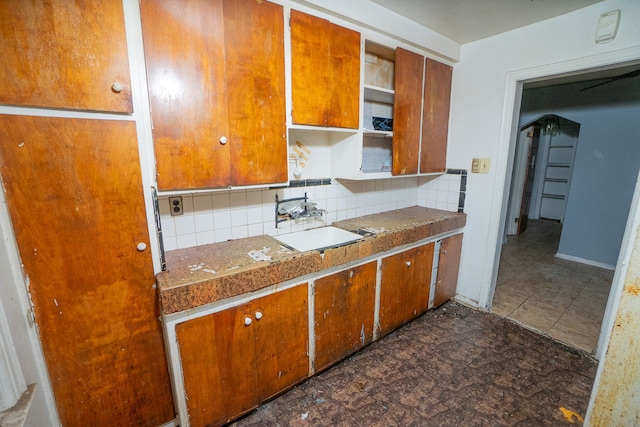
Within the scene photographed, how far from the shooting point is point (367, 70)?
85.0 inches

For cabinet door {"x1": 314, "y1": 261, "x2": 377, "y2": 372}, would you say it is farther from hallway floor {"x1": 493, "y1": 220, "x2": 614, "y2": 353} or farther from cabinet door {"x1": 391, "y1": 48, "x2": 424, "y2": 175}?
hallway floor {"x1": 493, "y1": 220, "x2": 614, "y2": 353}

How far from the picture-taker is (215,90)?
1284mm

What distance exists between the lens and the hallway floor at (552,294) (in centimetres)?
230

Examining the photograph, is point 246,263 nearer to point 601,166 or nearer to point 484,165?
point 484,165

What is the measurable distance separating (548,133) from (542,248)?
293cm

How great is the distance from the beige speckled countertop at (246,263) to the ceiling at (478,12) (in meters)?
1.55

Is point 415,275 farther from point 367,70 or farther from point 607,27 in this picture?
point 607,27

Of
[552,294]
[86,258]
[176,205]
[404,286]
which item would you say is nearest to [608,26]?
[404,286]

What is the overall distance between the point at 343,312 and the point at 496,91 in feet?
7.39

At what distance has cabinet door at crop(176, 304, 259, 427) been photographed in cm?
125

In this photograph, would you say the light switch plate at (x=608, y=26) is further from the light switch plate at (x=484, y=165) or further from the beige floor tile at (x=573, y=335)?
the beige floor tile at (x=573, y=335)

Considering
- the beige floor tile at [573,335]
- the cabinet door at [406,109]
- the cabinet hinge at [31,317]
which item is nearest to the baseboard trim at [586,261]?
the beige floor tile at [573,335]

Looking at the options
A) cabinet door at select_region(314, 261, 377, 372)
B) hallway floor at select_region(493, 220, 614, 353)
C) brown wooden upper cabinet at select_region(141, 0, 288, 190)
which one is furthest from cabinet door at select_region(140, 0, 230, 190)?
hallway floor at select_region(493, 220, 614, 353)

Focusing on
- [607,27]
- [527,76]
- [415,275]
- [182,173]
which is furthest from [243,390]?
[607,27]
